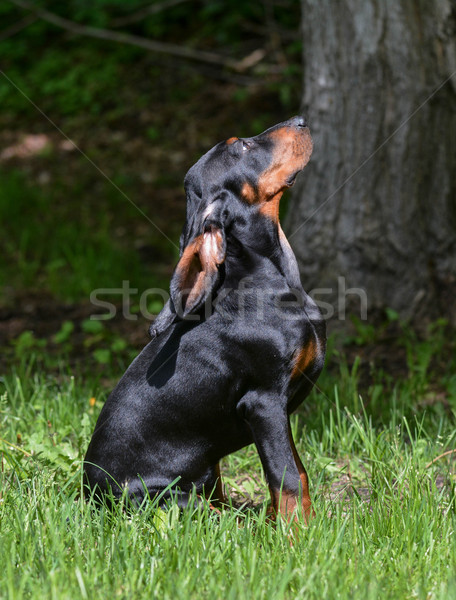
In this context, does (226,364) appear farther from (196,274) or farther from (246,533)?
(246,533)

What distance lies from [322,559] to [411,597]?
1.02 feet

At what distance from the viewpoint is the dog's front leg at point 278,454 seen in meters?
2.93

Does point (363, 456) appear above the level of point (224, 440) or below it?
below

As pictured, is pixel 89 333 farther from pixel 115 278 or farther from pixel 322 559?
pixel 322 559

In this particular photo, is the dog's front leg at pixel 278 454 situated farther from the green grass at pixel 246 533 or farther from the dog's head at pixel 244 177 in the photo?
the dog's head at pixel 244 177

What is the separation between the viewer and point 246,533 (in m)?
2.72

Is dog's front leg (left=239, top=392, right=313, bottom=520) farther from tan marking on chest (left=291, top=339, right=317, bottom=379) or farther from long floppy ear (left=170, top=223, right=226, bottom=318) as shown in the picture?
long floppy ear (left=170, top=223, right=226, bottom=318)

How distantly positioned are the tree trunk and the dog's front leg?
7.86 feet

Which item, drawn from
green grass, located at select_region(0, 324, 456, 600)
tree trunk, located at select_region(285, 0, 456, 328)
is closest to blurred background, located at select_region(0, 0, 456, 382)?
tree trunk, located at select_region(285, 0, 456, 328)

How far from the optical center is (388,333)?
5.31 m

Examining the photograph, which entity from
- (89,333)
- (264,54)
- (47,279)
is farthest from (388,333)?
(264,54)

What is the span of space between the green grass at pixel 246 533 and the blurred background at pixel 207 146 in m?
1.51

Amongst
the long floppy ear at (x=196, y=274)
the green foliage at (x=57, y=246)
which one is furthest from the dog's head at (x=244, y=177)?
the green foliage at (x=57, y=246)

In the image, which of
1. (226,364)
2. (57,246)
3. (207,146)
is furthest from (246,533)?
(207,146)
